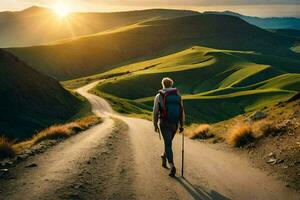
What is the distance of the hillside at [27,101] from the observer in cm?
4741

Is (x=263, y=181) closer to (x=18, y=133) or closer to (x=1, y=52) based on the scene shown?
(x=18, y=133)

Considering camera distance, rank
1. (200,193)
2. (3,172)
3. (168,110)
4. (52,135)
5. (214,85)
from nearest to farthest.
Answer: (200,193) < (168,110) < (3,172) < (52,135) < (214,85)

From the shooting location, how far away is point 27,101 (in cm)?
5628

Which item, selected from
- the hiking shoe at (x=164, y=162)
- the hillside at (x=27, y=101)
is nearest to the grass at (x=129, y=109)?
the hillside at (x=27, y=101)

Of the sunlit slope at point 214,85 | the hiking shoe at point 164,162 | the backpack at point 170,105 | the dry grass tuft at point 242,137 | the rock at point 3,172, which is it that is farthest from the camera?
the sunlit slope at point 214,85

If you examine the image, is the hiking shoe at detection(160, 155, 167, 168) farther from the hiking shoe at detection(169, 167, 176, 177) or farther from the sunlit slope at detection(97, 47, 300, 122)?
the sunlit slope at detection(97, 47, 300, 122)

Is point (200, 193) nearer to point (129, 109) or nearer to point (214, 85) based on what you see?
point (129, 109)

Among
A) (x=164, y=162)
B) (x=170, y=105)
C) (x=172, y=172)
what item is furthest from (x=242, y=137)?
(x=170, y=105)

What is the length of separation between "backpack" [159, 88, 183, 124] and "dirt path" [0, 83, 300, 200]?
1.69 metres

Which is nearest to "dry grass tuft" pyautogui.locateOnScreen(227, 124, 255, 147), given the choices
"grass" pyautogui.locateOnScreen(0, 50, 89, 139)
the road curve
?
the road curve

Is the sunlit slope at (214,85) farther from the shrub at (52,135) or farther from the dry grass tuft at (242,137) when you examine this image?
the dry grass tuft at (242,137)

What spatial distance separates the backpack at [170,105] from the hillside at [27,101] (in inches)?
1353

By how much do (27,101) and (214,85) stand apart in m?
93.5

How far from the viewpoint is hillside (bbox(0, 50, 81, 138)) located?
47.4 meters
